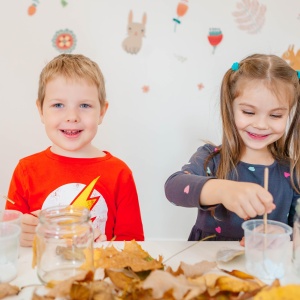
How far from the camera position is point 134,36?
198 centimetres

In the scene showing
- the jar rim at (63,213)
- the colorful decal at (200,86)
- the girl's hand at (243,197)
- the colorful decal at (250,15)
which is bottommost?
the jar rim at (63,213)

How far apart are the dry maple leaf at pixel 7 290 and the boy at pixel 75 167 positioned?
49 cm

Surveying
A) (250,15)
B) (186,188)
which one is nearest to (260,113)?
(186,188)

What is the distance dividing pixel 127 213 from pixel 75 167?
0.21m

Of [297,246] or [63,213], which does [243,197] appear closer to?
[297,246]

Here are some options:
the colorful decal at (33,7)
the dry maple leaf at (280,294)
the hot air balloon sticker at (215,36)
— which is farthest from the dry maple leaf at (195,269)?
the colorful decal at (33,7)

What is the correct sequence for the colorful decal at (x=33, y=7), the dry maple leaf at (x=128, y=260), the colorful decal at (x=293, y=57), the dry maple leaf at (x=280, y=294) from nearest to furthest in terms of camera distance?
the dry maple leaf at (x=280, y=294), the dry maple leaf at (x=128, y=260), the colorful decal at (x=33, y=7), the colorful decal at (x=293, y=57)

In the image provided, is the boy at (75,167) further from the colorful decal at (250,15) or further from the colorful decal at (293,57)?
the colorful decal at (293,57)

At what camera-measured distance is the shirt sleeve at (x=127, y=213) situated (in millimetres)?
1244

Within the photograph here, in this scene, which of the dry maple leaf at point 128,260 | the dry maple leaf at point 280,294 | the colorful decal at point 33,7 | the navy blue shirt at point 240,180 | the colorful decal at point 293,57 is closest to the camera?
the dry maple leaf at point 280,294

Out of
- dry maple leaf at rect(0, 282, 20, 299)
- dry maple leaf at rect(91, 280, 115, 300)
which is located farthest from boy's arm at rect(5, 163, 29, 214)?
dry maple leaf at rect(91, 280, 115, 300)

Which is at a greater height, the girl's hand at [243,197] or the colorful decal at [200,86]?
the colorful decal at [200,86]

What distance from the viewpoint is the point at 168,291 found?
609 millimetres

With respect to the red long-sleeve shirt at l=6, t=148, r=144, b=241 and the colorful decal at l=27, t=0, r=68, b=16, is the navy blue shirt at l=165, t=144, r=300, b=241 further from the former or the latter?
the colorful decal at l=27, t=0, r=68, b=16
